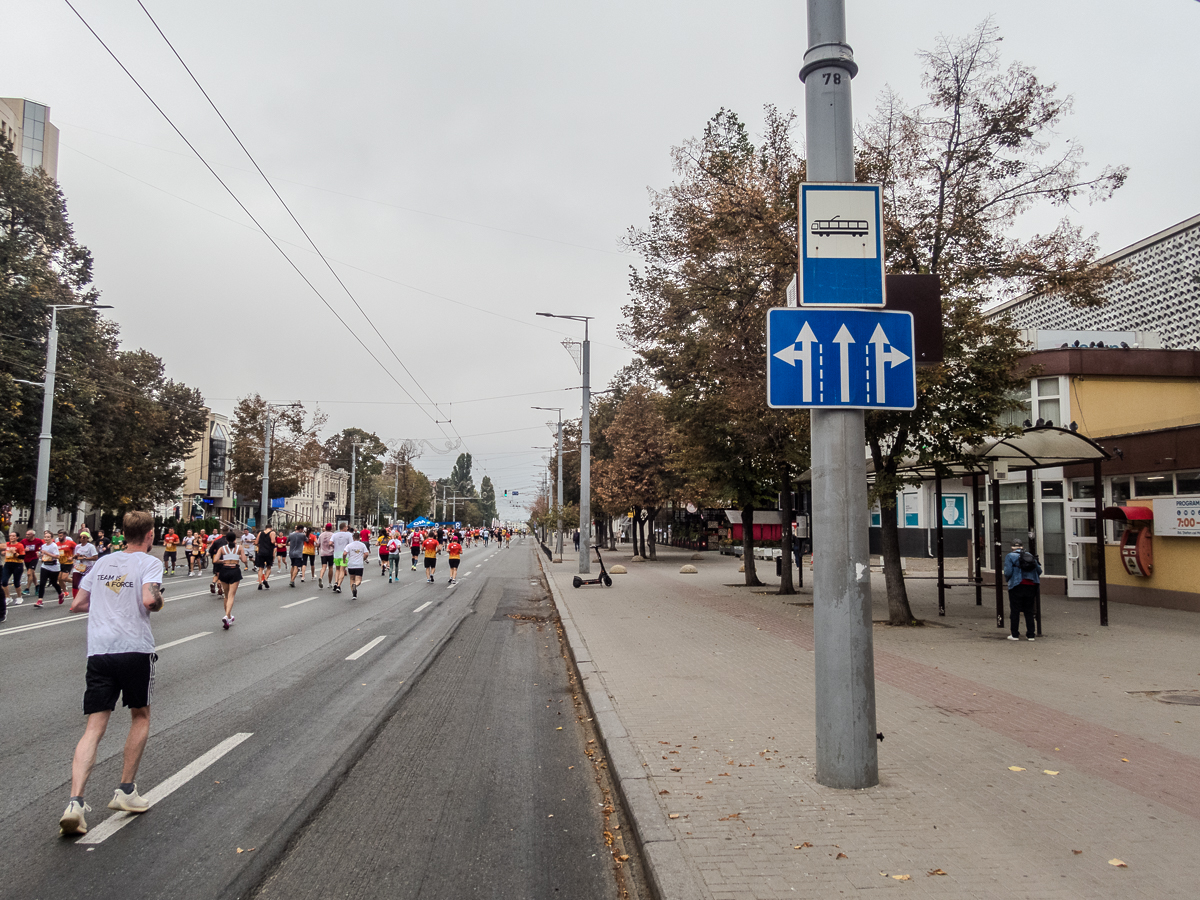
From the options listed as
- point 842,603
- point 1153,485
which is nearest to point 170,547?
point 842,603

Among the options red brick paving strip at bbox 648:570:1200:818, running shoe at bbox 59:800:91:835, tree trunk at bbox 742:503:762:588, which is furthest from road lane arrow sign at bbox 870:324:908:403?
tree trunk at bbox 742:503:762:588

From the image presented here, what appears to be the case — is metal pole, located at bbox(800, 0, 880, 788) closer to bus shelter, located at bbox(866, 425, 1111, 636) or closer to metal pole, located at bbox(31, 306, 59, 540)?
bus shelter, located at bbox(866, 425, 1111, 636)

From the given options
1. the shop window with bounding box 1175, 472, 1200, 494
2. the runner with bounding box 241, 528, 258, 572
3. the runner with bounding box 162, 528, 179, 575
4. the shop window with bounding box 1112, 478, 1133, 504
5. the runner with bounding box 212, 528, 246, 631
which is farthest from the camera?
the runner with bounding box 241, 528, 258, 572

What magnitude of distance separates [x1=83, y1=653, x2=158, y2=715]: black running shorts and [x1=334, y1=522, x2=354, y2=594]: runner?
1685cm

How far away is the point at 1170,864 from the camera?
13.2 ft

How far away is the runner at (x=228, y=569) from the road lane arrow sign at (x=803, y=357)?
11.5 meters

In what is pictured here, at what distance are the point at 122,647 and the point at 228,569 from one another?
1009cm

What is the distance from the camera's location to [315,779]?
18.3 ft

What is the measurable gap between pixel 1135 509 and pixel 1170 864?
1657cm

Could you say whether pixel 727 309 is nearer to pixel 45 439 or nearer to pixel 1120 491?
pixel 1120 491

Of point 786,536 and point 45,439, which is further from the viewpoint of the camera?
point 45,439

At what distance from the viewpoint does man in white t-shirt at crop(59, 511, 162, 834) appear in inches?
191

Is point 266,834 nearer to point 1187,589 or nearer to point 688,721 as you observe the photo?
point 688,721

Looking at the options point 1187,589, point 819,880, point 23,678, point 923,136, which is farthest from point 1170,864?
point 1187,589
